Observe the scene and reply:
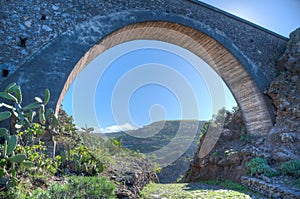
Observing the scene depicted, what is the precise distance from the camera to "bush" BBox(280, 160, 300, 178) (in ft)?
14.9

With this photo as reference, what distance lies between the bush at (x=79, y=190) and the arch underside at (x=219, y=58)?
3.58 metres

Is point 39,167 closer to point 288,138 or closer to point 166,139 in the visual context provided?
point 288,138

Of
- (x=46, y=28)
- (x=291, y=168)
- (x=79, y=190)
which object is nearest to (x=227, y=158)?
(x=291, y=168)

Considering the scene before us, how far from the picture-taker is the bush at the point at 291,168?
455 cm

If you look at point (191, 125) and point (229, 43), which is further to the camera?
point (191, 125)

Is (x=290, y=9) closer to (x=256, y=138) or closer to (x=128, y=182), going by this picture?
(x=256, y=138)

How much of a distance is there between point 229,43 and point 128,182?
15.9 feet

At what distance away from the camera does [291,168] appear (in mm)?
4652

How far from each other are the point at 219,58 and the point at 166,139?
9.45 metres

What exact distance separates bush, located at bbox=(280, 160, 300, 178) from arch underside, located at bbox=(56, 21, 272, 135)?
5.32ft

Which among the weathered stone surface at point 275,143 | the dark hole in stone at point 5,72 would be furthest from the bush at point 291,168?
the dark hole in stone at point 5,72

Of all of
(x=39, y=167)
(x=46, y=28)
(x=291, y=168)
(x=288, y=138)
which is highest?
(x=46, y=28)

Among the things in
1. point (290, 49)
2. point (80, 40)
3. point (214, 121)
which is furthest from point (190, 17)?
point (214, 121)

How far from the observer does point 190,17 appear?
599 centimetres
